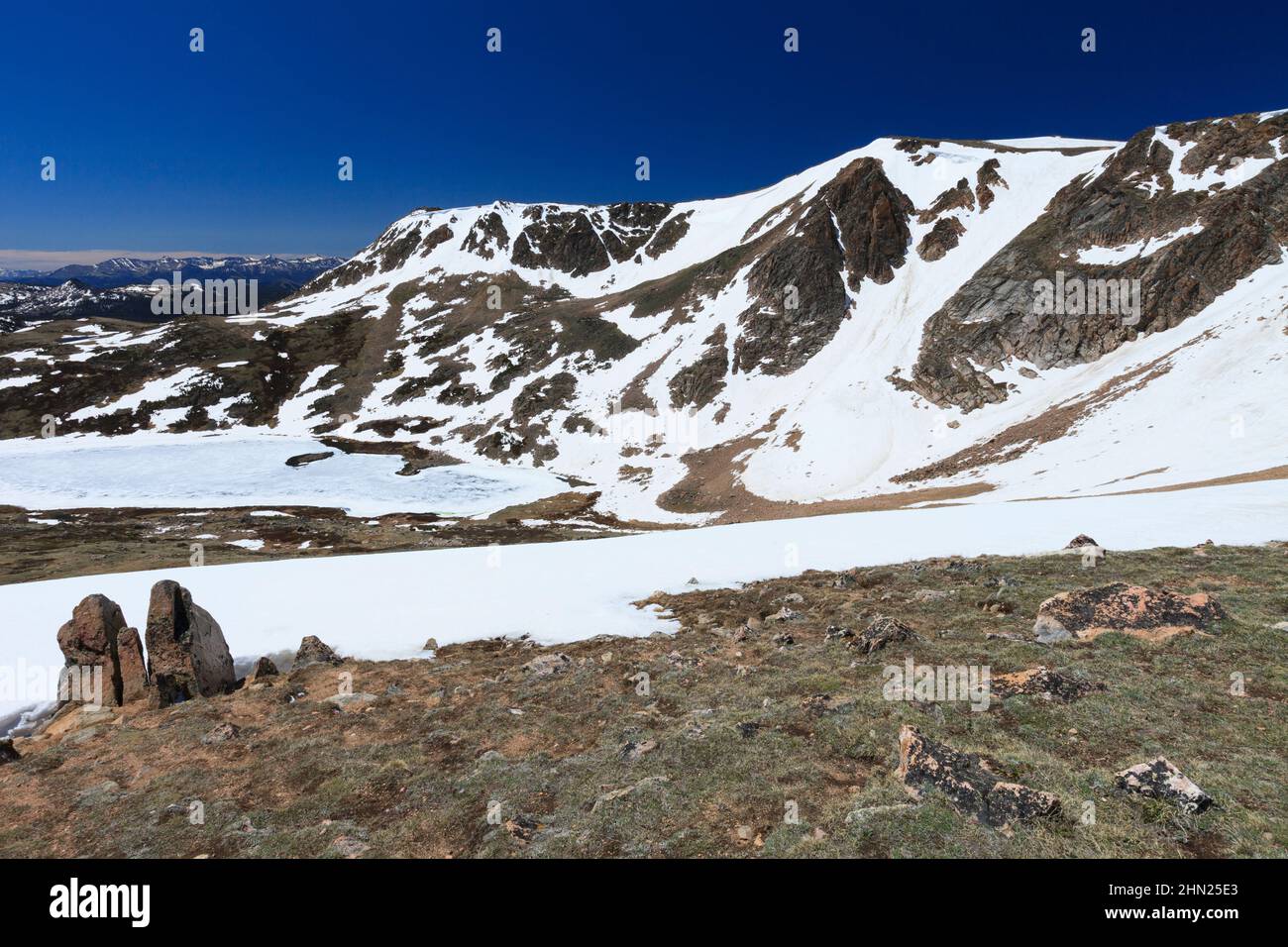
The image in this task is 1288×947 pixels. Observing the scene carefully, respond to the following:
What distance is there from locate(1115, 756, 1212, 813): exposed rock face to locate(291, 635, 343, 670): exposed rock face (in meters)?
14.4

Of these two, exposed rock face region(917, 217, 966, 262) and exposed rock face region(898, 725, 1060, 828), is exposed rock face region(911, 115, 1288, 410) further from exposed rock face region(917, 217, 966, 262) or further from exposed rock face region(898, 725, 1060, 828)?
exposed rock face region(898, 725, 1060, 828)

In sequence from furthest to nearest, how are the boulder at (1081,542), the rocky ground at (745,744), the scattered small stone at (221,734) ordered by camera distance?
the boulder at (1081,542) → the scattered small stone at (221,734) → the rocky ground at (745,744)

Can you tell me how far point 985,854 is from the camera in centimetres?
567

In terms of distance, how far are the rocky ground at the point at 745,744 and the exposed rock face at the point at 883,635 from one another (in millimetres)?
56

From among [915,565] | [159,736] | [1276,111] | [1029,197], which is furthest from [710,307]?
[159,736]

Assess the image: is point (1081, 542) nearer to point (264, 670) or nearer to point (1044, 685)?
point (1044, 685)

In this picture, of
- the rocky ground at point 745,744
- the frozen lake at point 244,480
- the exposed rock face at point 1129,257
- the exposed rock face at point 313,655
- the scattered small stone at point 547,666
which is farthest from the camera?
the frozen lake at point 244,480

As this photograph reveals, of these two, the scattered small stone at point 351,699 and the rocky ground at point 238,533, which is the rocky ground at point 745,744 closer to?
the scattered small stone at point 351,699

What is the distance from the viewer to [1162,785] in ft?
20.5

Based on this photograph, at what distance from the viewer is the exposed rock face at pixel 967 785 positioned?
6164mm

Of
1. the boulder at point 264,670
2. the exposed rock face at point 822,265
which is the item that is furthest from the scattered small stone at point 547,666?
the exposed rock face at point 822,265

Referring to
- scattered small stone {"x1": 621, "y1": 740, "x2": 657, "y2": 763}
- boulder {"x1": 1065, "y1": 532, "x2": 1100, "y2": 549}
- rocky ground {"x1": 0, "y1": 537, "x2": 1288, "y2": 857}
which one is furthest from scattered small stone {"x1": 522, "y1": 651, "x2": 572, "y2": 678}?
boulder {"x1": 1065, "y1": 532, "x2": 1100, "y2": 549}
